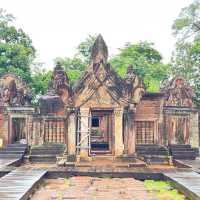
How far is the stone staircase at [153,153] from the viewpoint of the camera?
1623cm

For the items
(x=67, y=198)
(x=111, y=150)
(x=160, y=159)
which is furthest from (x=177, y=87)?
(x=67, y=198)

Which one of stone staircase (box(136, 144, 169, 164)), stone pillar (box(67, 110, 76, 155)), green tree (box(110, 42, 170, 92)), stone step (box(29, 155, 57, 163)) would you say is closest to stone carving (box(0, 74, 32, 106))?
stone step (box(29, 155, 57, 163))

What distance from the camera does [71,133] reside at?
48.5ft

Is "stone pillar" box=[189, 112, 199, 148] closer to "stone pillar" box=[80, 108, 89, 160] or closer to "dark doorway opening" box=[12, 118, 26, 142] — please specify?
"stone pillar" box=[80, 108, 89, 160]

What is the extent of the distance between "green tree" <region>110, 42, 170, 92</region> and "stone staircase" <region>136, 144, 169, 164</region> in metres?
14.1

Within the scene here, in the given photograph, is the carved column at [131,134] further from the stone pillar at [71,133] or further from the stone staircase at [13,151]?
the stone staircase at [13,151]

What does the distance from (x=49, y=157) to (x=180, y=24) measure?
18.5 metres

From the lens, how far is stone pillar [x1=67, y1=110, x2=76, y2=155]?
14734 millimetres

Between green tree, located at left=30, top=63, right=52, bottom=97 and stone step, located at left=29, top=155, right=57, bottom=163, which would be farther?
green tree, located at left=30, top=63, right=52, bottom=97

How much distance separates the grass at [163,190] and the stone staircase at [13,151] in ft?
24.4

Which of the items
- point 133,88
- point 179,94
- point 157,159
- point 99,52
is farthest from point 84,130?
point 179,94

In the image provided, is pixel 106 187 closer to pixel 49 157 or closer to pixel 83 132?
pixel 83 132

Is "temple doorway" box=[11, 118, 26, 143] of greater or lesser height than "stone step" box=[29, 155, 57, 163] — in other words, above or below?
above

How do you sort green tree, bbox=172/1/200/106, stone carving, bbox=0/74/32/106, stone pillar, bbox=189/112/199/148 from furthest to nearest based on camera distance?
1. green tree, bbox=172/1/200/106
2. stone pillar, bbox=189/112/199/148
3. stone carving, bbox=0/74/32/106
